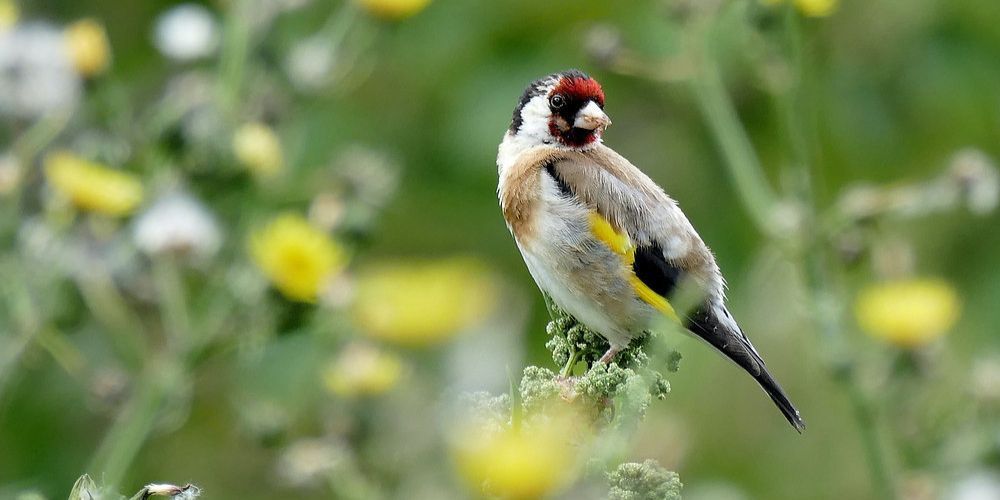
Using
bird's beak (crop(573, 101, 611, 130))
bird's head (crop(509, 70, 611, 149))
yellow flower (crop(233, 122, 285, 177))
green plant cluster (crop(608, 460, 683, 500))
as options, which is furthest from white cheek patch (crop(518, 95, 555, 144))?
green plant cluster (crop(608, 460, 683, 500))

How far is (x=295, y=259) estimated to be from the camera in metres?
2.83

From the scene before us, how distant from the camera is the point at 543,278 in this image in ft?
9.36

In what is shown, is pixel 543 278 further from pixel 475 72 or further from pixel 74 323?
pixel 475 72

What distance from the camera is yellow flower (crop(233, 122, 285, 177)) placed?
10.2 ft

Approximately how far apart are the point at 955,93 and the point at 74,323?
2770 millimetres

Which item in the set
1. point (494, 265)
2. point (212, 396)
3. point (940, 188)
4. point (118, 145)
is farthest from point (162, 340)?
point (940, 188)

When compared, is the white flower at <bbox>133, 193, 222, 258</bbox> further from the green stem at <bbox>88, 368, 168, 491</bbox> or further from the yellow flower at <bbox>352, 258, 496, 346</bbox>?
the yellow flower at <bbox>352, 258, 496, 346</bbox>

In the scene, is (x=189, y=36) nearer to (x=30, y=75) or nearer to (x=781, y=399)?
(x=30, y=75)

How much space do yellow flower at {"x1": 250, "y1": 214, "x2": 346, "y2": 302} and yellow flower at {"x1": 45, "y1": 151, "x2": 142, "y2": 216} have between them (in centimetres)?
40

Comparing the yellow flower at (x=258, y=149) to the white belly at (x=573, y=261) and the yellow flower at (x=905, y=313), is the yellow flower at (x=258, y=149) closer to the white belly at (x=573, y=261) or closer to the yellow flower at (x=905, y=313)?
the white belly at (x=573, y=261)

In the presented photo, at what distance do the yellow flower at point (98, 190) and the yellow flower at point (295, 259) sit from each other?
0.40 m

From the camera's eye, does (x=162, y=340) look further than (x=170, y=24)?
Yes

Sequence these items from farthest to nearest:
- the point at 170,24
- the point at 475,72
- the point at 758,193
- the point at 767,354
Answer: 1. the point at 475,72
2. the point at 767,354
3. the point at 170,24
4. the point at 758,193

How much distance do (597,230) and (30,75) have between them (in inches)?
75.8
